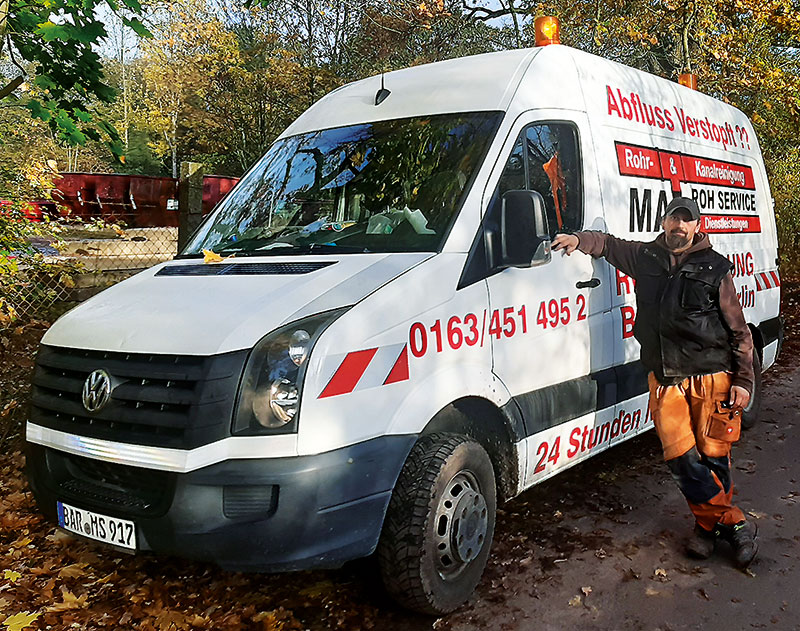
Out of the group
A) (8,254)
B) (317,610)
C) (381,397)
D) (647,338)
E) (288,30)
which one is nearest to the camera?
(381,397)

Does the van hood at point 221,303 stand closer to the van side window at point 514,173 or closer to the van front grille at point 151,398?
the van front grille at point 151,398

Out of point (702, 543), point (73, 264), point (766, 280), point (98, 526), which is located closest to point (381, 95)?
point (98, 526)

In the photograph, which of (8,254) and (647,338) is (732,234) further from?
(8,254)

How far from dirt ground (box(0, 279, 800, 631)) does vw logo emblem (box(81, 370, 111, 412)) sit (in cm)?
99

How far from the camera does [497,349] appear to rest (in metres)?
3.65

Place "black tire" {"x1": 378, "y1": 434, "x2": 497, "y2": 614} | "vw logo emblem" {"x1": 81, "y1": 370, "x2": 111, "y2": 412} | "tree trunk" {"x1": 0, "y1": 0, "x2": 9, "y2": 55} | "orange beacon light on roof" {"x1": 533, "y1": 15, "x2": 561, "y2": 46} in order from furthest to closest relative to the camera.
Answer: "orange beacon light on roof" {"x1": 533, "y1": 15, "x2": 561, "y2": 46}
"tree trunk" {"x1": 0, "y1": 0, "x2": 9, "y2": 55}
"black tire" {"x1": 378, "y1": 434, "x2": 497, "y2": 614}
"vw logo emblem" {"x1": 81, "y1": 370, "x2": 111, "y2": 412}

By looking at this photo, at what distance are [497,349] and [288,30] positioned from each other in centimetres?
2036

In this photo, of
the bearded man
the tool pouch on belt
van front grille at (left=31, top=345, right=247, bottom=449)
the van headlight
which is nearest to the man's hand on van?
the bearded man

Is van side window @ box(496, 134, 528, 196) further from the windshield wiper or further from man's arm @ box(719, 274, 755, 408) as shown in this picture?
man's arm @ box(719, 274, 755, 408)

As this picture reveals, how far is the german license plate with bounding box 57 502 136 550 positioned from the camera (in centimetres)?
297

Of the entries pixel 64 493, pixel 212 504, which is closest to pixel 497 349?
pixel 212 504

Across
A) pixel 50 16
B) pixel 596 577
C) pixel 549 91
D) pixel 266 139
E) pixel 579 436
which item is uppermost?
pixel 266 139

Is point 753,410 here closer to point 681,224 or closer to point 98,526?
point 681,224

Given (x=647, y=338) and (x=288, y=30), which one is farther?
(x=288, y=30)
